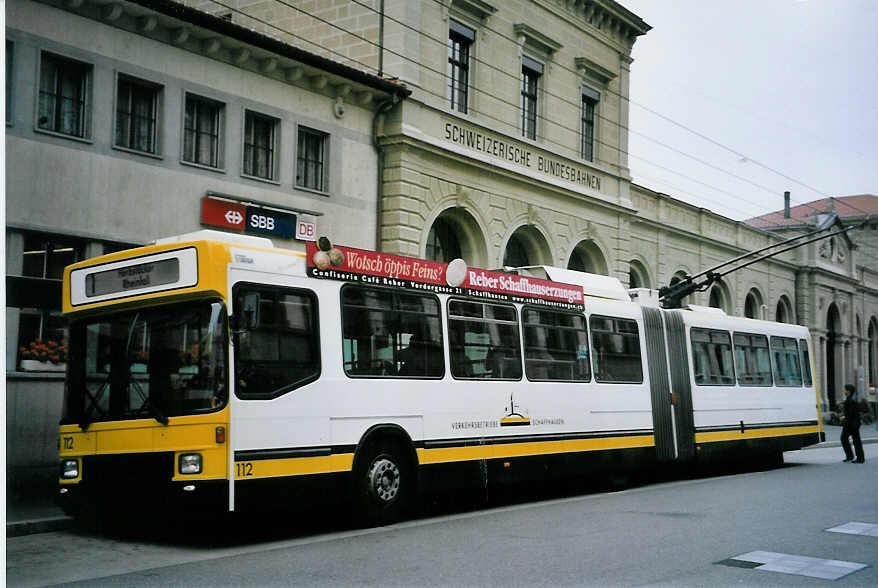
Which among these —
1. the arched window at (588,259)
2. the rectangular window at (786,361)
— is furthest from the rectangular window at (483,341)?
the arched window at (588,259)

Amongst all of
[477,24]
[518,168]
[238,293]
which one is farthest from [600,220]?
[238,293]

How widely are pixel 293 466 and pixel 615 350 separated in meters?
7.59

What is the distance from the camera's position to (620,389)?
1652 cm

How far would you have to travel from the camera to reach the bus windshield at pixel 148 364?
988 cm

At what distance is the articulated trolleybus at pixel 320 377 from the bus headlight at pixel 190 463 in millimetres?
12

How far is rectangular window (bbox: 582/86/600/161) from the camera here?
29828 mm

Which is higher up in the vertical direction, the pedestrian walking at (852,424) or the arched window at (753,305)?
the arched window at (753,305)

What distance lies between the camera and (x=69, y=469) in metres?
10.8

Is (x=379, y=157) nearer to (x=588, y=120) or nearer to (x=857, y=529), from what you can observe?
(x=588, y=120)

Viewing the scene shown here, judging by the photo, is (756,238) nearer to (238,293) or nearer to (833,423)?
(833,423)

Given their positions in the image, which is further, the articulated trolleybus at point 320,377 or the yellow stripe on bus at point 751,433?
the yellow stripe on bus at point 751,433

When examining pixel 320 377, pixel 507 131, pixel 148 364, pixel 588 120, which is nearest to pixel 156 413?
pixel 148 364

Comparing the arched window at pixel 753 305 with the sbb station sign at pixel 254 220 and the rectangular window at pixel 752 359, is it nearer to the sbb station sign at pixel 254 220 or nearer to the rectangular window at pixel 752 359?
the rectangular window at pixel 752 359

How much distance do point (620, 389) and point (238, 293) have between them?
8.34 m
